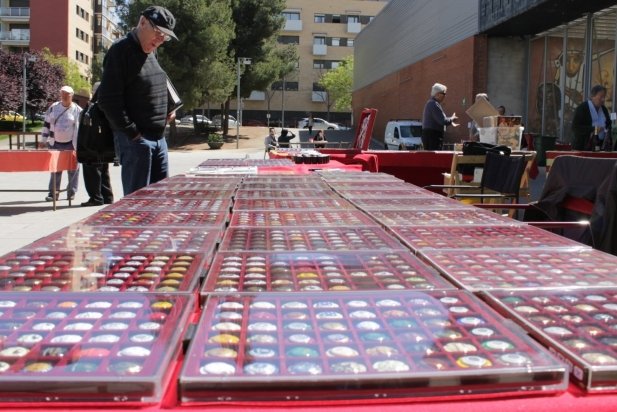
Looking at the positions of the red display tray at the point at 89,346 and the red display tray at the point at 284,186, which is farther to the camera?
the red display tray at the point at 284,186

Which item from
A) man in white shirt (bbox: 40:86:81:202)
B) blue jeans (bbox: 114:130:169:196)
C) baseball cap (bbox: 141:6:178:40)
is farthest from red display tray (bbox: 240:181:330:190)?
man in white shirt (bbox: 40:86:81:202)

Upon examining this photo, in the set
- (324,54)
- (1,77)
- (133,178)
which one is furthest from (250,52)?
(133,178)

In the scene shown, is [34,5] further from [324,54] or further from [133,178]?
[133,178]

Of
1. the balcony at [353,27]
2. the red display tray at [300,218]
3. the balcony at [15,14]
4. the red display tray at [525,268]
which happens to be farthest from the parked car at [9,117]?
the red display tray at [525,268]

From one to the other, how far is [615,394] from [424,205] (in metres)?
1.81

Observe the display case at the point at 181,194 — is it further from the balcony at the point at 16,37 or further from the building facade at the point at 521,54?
the balcony at the point at 16,37

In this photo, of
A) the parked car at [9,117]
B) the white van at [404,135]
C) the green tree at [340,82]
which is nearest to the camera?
the white van at [404,135]

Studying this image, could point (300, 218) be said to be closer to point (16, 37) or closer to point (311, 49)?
point (311, 49)

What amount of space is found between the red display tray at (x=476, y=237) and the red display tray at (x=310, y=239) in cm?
7

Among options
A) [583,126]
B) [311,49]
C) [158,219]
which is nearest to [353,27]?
[311,49]

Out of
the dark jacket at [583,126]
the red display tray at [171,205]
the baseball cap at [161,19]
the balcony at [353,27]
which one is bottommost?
the red display tray at [171,205]

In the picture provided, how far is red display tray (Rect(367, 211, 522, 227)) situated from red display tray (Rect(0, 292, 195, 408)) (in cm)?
119

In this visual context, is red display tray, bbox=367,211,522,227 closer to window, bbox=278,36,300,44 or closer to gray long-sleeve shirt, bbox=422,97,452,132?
gray long-sleeve shirt, bbox=422,97,452,132

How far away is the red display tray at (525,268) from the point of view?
145 centimetres
